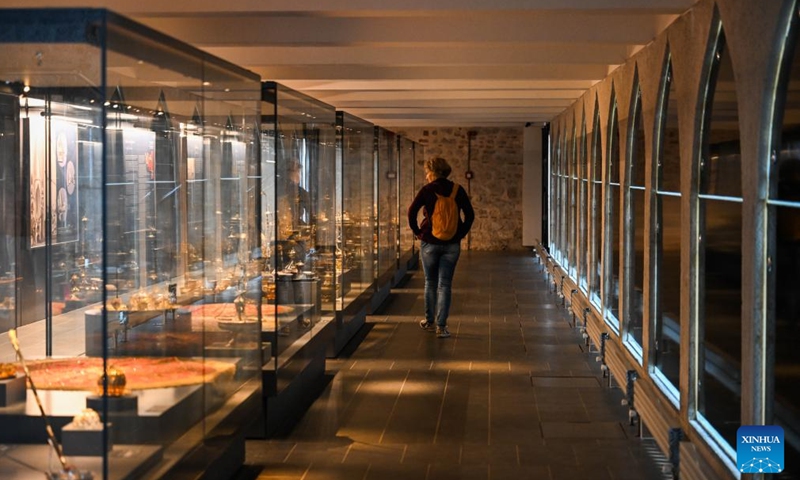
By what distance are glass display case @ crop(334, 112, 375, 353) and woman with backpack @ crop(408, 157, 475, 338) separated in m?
0.65

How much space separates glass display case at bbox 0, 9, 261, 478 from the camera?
3965mm

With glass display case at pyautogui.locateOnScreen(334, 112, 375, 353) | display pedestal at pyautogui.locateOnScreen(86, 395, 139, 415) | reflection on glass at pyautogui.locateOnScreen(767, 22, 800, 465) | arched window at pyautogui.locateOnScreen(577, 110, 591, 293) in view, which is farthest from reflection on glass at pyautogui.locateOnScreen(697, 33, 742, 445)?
arched window at pyautogui.locateOnScreen(577, 110, 591, 293)

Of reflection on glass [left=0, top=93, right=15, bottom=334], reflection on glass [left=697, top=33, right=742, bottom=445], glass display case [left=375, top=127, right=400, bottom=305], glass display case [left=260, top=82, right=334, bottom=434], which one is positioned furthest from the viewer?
glass display case [left=375, top=127, right=400, bottom=305]

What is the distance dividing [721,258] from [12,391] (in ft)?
11.7

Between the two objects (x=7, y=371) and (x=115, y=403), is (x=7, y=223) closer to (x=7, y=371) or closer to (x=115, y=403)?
(x=7, y=371)

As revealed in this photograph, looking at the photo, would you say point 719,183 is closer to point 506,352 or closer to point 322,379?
point 322,379

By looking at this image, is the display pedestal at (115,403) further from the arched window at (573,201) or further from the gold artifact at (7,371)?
the arched window at (573,201)

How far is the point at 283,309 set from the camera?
739cm

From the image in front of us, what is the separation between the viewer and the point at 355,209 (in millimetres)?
11773

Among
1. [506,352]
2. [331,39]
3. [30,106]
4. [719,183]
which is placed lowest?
[506,352]

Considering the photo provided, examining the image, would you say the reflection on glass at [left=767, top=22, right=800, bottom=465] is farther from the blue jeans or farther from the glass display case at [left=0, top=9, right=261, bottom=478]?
the blue jeans

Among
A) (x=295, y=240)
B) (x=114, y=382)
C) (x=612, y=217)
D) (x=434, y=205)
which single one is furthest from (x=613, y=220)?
(x=114, y=382)

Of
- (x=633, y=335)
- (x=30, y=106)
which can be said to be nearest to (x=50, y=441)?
(x=30, y=106)

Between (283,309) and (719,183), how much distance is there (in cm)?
286
